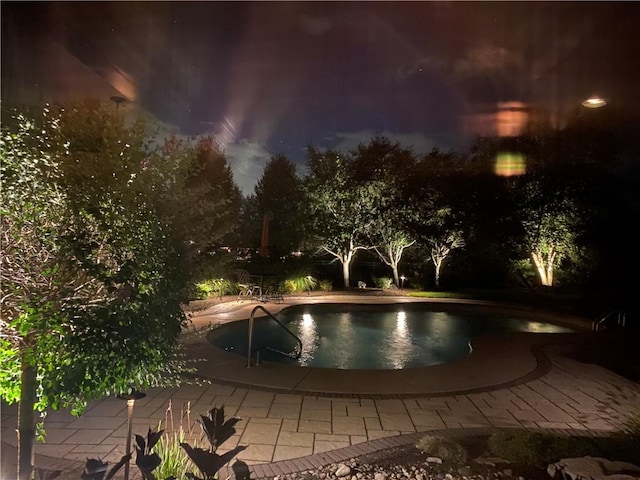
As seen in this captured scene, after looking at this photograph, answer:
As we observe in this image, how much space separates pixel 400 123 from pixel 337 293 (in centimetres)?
596

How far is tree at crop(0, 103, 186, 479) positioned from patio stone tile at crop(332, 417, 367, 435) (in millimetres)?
1974

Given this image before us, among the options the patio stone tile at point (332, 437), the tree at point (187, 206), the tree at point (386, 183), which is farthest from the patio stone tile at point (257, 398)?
the tree at point (386, 183)

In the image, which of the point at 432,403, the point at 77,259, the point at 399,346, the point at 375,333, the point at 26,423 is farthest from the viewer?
the point at 375,333

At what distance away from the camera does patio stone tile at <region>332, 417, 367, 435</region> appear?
11.1 feet

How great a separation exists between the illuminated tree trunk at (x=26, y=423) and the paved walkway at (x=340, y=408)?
0.48 meters

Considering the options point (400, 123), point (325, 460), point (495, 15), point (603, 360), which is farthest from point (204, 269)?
point (400, 123)

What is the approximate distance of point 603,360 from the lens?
6.23 metres

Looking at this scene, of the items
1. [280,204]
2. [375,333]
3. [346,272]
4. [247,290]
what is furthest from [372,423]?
[280,204]

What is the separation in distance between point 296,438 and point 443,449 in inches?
44.1

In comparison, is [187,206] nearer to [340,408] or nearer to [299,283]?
[340,408]

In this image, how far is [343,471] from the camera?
2695 mm

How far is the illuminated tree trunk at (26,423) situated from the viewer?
2.02m

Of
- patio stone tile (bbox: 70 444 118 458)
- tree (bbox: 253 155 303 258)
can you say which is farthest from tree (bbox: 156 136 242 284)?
tree (bbox: 253 155 303 258)

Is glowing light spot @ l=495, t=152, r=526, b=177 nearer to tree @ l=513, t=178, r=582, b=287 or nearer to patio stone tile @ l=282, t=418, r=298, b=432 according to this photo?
tree @ l=513, t=178, r=582, b=287
